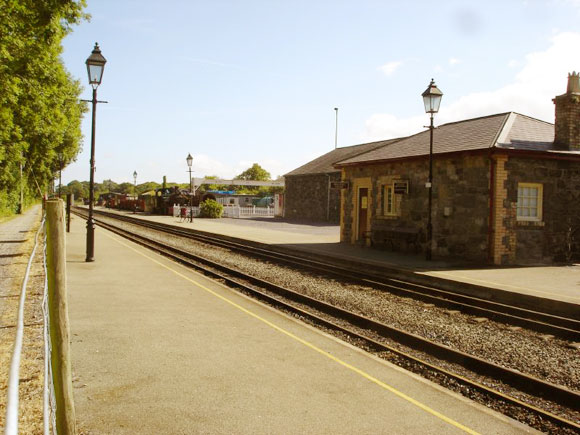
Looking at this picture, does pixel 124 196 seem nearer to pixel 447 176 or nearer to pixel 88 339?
pixel 447 176

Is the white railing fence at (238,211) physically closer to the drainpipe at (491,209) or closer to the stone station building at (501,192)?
the stone station building at (501,192)

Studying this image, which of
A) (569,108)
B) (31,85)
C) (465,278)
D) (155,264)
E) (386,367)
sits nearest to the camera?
(386,367)

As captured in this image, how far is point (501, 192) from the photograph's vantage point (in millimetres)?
14219

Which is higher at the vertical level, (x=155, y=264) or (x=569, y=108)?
(x=569, y=108)

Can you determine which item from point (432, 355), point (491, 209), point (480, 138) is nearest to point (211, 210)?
point (480, 138)

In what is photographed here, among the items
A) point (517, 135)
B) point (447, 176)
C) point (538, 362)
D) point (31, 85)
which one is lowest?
point (538, 362)

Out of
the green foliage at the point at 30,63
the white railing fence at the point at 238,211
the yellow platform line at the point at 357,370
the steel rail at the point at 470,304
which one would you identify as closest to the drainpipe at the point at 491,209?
the steel rail at the point at 470,304

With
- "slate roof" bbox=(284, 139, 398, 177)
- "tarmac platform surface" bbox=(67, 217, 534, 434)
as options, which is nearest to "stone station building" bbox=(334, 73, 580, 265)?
"tarmac platform surface" bbox=(67, 217, 534, 434)

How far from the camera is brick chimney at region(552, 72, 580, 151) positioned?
1536cm

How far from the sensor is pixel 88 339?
6367 mm

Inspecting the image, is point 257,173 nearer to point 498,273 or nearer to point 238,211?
A: point 238,211

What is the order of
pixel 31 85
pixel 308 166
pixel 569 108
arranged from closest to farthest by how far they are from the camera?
pixel 569 108 → pixel 31 85 → pixel 308 166

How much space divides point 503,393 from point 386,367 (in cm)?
123

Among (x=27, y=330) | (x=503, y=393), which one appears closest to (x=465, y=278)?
(x=503, y=393)
